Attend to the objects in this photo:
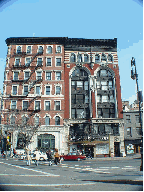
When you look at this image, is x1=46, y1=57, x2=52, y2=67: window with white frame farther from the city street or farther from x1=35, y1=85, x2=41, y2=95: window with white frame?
the city street

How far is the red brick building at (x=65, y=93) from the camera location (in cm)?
3741

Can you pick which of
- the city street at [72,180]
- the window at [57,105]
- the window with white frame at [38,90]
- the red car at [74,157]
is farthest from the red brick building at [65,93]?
the city street at [72,180]

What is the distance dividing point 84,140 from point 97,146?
114 inches

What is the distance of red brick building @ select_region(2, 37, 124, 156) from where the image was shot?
37406mm

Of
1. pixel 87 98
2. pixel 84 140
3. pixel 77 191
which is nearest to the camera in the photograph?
pixel 77 191

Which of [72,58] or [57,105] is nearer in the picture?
[57,105]

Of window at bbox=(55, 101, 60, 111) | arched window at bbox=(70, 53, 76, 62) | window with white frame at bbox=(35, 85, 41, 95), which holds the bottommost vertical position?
window at bbox=(55, 101, 60, 111)

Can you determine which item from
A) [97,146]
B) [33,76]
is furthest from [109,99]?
[33,76]

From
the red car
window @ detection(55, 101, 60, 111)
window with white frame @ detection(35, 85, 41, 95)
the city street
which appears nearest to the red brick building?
window @ detection(55, 101, 60, 111)

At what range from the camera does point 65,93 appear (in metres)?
39.6

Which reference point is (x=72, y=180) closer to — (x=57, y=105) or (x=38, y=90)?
Result: (x=57, y=105)

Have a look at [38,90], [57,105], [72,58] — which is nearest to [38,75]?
[38,90]

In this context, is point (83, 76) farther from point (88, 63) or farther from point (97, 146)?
point (97, 146)

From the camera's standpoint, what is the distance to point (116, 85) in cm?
4047
